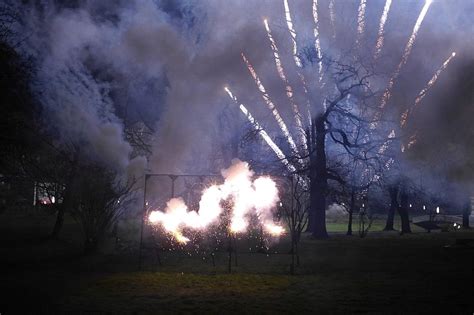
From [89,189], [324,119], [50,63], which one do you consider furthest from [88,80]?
[324,119]

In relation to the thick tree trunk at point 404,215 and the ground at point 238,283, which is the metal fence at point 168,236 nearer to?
the ground at point 238,283

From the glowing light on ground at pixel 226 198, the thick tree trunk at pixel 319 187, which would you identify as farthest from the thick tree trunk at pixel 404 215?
the glowing light on ground at pixel 226 198

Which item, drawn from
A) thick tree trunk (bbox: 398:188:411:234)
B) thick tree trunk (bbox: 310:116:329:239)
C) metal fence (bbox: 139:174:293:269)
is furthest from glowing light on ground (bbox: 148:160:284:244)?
thick tree trunk (bbox: 398:188:411:234)

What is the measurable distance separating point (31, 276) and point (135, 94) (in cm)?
998

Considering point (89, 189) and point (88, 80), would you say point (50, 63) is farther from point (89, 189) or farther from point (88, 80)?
point (89, 189)

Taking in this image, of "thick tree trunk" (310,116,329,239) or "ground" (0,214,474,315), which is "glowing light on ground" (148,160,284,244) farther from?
"thick tree trunk" (310,116,329,239)

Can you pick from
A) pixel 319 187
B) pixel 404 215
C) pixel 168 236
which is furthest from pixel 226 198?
pixel 404 215

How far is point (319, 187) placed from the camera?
2866cm

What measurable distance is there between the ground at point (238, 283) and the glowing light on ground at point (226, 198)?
139 centimetres

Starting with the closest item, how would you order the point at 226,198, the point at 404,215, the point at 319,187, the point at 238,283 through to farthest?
1. the point at 238,283
2. the point at 226,198
3. the point at 319,187
4. the point at 404,215

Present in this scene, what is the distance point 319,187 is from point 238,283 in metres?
17.4

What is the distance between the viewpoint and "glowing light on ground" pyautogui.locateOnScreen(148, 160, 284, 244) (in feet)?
50.4

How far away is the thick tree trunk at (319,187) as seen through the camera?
2827 cm

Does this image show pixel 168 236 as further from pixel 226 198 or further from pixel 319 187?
pixel 319 187
